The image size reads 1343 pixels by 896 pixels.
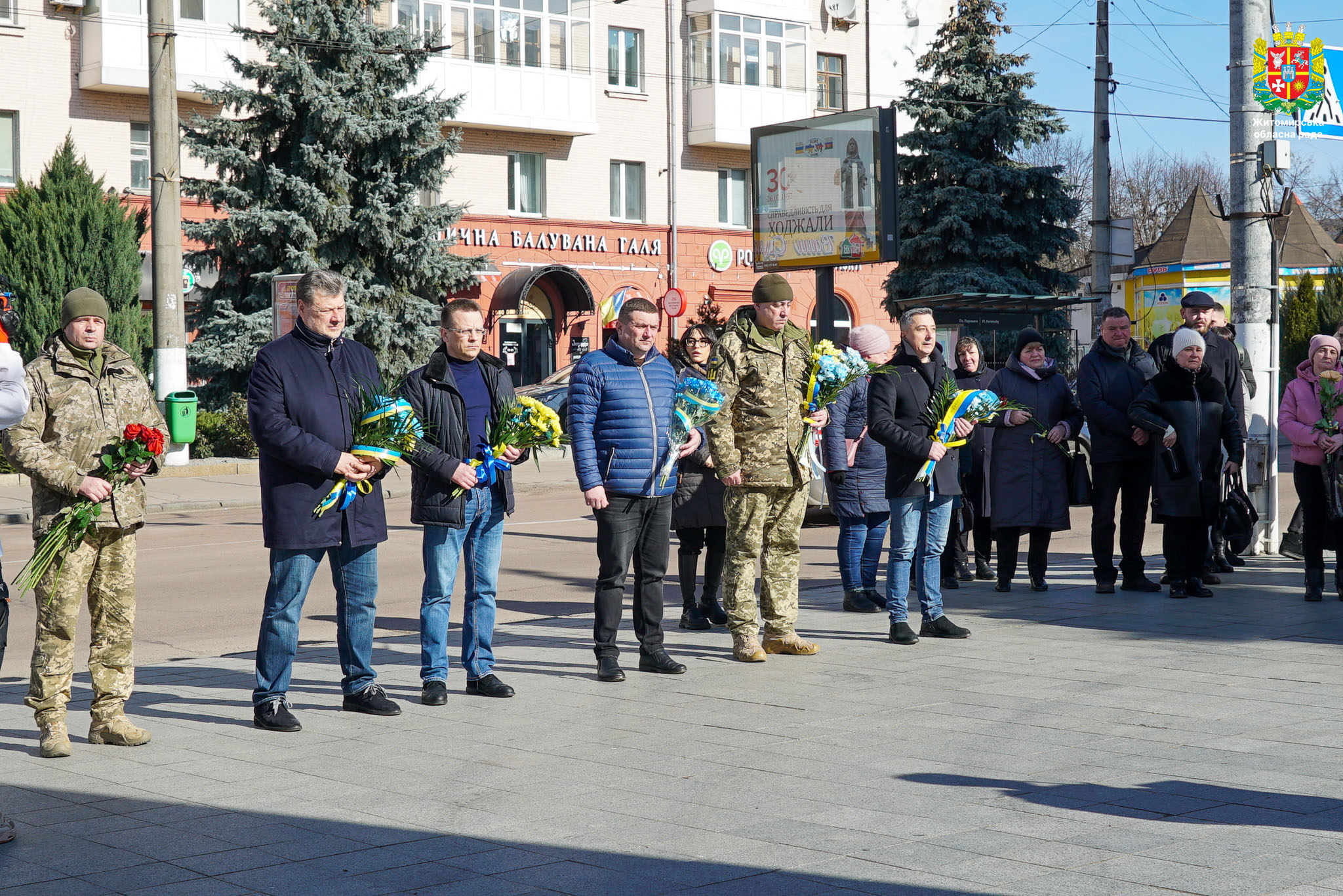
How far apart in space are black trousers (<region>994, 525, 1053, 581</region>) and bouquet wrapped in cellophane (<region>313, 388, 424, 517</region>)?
18.7ft

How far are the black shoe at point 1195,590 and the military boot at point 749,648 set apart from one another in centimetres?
390

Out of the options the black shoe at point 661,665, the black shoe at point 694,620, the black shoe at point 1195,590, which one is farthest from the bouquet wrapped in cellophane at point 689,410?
the black shoe at point 1195,590

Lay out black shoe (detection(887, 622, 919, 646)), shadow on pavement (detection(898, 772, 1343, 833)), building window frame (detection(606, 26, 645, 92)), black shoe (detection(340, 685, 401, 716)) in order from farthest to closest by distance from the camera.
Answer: building window frame (detection(606, 26, 645, 92)), black shoe (detection(887, 622, 919, 646)), black shoe (detection(340, 685, 401, 716)), shadow on pavement (detection(898, 772, 1343, 833))

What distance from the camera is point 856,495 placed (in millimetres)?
10469

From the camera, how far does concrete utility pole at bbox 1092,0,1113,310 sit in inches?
915

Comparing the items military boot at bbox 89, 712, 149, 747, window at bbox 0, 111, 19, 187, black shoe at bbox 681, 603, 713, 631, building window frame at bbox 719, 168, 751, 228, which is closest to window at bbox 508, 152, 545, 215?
building window frame at bbox 719, 168, 751, 228

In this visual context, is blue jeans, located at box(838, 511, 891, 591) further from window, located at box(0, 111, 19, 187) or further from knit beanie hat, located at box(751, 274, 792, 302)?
window, located at box(0, 111, 19, 187)

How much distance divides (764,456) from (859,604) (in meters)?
2.29

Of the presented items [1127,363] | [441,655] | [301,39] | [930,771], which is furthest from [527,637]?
[301,39]

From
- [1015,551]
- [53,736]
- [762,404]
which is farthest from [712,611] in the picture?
[53,736]

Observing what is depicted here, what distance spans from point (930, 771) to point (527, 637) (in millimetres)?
4103

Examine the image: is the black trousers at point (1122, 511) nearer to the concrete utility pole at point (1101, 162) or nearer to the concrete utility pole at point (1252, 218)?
the concrete utility pole at point (1252, 218)

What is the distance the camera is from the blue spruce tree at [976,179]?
34.8m

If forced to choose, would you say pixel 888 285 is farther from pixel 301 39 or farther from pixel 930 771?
pixel 930 771
